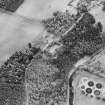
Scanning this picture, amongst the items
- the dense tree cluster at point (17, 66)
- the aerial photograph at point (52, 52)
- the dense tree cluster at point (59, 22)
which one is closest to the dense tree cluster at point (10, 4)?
the aerial photograph at point (52, 52)

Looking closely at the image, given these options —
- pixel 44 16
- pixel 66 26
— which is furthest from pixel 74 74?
pixel 44 16

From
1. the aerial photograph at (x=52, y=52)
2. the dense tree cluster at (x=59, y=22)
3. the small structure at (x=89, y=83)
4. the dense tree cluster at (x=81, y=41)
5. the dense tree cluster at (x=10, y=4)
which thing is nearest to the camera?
the small structure at (x=89, y=83)

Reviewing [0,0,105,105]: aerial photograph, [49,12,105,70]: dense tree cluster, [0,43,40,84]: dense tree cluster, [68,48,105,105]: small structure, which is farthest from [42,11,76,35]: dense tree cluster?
[68,48,105,105]: small structure

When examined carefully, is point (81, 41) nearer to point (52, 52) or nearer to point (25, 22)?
point (52, 52)

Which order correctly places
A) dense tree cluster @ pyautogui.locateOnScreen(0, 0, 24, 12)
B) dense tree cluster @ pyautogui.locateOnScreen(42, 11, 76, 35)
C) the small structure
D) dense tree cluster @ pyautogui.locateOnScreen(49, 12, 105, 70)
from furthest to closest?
dense tree cluster @ pyautogui.locateOnScreen(0, 0, 24, 12), dense tree cluster @ pyautogui.locateOnScreen(42, 11, 76, 35), dense tree cluster @ pyautogui.locateOnScreen(49, 12, 105, 70), the small structure

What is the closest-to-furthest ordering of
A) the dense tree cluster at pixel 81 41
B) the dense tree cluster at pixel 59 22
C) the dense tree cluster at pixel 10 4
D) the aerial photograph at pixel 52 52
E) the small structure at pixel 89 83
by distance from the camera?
1. the small structure at pixel 89 83
2. the aerial photograph at pixel 52 52
3. the dense tree cluster at pixel 81 41
4. the dense tree cluster at pixel 59 22
5. the dense tree cluster at pixel 10 4

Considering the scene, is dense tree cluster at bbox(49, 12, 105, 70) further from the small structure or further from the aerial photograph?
the small structure

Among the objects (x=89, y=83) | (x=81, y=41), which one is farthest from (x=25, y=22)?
(x=89, y=83)

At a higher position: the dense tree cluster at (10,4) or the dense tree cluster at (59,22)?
the dense tree cluster at (10,4)

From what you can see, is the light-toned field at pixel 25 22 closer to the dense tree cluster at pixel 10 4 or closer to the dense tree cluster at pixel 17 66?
the dense tree cluster at pixel 10 4
